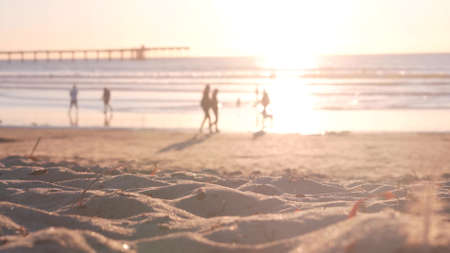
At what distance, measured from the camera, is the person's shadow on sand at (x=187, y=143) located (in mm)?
12742

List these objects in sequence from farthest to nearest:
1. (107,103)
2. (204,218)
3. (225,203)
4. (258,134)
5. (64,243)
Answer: (107,103), (258,134), (225,203), (204,218), (64,243)

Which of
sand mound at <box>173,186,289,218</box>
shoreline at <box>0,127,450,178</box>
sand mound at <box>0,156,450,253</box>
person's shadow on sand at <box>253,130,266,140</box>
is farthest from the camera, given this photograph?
person's shadow on sand at <box>253,130,266,140</box>

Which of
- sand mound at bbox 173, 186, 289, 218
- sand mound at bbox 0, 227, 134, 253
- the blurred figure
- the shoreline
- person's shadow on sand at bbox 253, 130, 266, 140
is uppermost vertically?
the blurred figure

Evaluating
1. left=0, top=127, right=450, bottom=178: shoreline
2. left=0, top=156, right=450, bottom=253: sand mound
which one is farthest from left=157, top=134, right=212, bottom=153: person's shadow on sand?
left=0, top=156, right=450, bottom=253: sand mound

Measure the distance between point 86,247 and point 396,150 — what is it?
35.3 ft

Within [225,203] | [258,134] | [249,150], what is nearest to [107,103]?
[258,134]

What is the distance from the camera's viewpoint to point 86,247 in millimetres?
2551

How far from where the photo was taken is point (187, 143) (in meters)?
13.8

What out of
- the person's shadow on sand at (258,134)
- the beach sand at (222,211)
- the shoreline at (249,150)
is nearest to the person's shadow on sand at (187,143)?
the shoreline at (249,150)

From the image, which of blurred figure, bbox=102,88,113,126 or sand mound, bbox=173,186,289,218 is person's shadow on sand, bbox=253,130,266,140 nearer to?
blurred figure, bbox=102,88,113,126

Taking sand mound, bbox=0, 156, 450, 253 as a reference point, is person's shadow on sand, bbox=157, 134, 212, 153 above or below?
below

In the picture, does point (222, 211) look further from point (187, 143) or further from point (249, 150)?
point (187, 143)

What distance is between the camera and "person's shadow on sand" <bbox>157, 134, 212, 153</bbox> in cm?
1274

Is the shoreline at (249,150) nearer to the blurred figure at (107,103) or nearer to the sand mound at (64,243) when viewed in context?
the blurred figure at (107,103)
